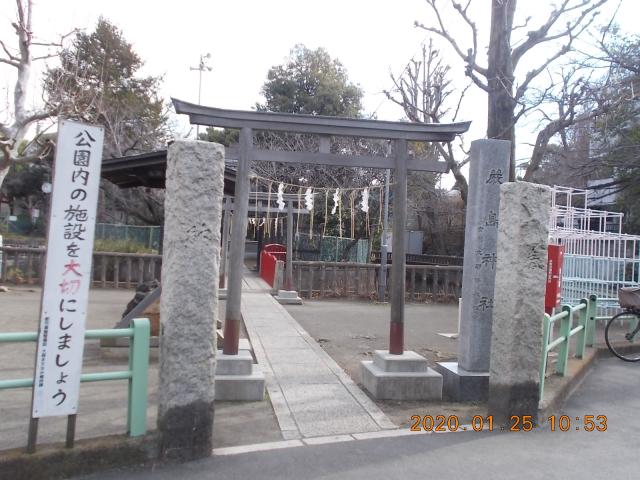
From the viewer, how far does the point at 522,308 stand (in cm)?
538

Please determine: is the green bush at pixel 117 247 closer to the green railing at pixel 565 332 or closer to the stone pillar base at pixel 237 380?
the stone pillar base at pixel 237 380

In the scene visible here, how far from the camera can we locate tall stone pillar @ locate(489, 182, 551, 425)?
537 cm

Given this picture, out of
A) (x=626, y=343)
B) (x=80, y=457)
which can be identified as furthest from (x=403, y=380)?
(x=626, y=343)

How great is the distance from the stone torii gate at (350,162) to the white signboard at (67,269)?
202 cm

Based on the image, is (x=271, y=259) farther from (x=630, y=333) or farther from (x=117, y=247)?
(x=630, y=333)

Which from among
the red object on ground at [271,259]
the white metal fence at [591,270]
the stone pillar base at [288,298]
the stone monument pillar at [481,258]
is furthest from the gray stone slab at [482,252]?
the red object on ground at [271,259]

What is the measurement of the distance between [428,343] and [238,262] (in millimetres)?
5075

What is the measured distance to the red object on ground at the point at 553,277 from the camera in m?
7.82

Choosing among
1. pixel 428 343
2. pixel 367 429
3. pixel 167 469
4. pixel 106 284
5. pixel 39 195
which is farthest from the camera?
pixel 39 195

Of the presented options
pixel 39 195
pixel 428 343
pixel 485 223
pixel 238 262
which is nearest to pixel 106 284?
pixel 428 343

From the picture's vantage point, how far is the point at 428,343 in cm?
1007

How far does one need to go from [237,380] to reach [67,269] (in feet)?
8.61

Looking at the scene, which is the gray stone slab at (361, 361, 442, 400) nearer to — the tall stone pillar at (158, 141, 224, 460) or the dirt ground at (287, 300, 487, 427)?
the dirt ground at (287, 300, 487, 427)

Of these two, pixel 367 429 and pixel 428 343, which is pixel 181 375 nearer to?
pixel 367 429
